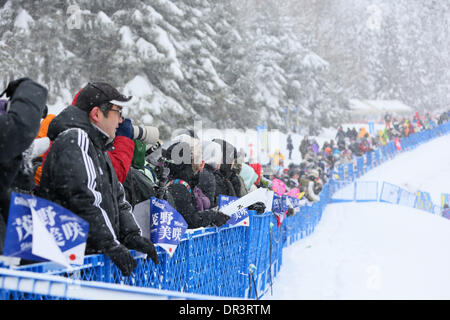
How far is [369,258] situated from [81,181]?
9.58m

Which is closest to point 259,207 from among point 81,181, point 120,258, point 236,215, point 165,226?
point 236,215

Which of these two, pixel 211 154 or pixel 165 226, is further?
pixel 211 154

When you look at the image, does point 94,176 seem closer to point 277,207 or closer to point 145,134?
point 145,134

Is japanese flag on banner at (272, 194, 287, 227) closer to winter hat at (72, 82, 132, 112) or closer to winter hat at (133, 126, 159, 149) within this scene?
winter hat at (133, 126, 159, 149)

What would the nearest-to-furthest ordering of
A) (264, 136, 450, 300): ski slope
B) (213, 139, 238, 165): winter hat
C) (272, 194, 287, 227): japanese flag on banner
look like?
(213, 139, 238, 165): winter hat → (264, 136, 450, 300): ski slope → (272, 194, 287, 227): japanese flag on banner

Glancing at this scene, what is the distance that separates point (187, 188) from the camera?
5.15 m

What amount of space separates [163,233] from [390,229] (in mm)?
13485

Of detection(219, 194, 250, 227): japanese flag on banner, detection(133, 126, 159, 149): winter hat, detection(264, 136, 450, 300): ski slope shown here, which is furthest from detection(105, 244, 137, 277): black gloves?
detection(264, 136, 450, 300): ski slope

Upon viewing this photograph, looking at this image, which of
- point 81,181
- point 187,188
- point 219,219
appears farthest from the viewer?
point 219,219

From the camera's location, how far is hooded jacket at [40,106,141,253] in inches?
125

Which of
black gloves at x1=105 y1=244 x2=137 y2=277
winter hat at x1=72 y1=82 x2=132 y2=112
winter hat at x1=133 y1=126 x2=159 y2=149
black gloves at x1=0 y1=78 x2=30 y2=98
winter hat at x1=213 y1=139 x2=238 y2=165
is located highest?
winter hat at x1=213 y1=139 x2=238 y2=165

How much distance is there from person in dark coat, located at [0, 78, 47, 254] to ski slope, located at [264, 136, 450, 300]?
5.71 metres
